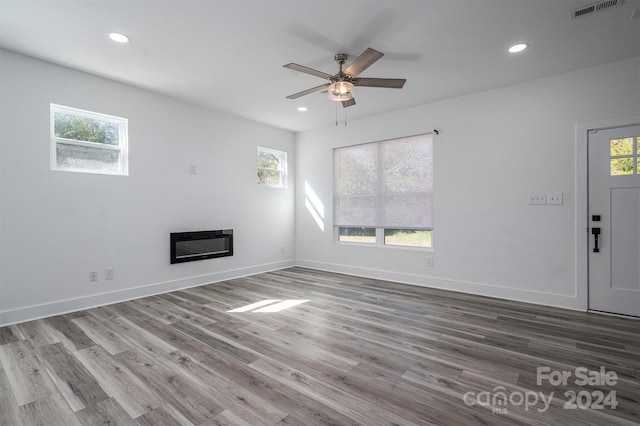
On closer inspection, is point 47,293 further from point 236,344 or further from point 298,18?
point 298,18

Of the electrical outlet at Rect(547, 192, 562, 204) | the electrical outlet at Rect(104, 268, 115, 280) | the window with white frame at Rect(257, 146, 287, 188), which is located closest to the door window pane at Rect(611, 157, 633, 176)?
the electrical outlet at Rect(547, 192, 562, 204)

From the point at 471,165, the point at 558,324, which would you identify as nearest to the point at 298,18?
the point at 471,165

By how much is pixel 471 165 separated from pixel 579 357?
2652 mm

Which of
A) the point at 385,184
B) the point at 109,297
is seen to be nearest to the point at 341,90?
the point at 385,184

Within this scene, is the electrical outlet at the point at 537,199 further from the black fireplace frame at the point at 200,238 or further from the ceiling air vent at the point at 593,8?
the black fireplace frame at the point at 200,238

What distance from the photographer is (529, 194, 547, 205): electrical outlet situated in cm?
384

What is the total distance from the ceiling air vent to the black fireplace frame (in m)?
4.96

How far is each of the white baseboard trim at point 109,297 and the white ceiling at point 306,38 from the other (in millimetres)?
2704

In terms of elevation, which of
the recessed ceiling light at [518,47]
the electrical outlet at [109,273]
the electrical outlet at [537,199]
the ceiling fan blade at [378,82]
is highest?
the recessed ceiling light at [518,47]

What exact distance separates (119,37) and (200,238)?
2809 millimetres

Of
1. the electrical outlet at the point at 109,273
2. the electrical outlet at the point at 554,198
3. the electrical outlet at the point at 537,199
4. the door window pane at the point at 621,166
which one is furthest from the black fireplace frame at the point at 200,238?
the door window pane at the point at 621,166

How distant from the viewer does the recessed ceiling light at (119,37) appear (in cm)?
289

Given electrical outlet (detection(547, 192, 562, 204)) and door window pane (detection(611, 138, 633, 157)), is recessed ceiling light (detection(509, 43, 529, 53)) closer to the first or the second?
door window pane (detection(611, 138, 633, 157))

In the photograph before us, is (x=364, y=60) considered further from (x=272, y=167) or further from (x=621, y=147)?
(x=272, y=167)
